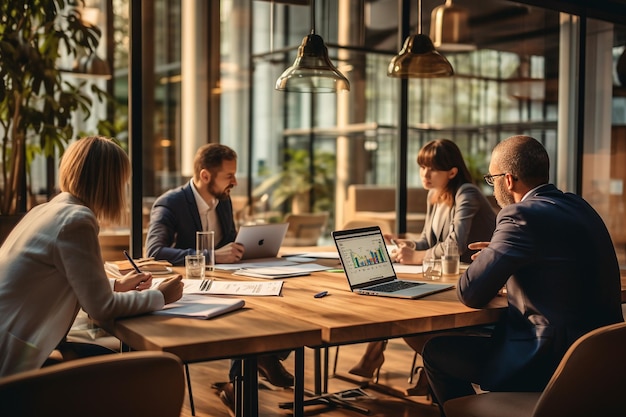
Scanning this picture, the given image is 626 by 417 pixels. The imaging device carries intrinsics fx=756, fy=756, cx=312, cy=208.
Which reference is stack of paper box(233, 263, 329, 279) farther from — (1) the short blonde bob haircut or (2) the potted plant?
(2) the potted plant

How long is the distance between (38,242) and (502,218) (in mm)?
1515

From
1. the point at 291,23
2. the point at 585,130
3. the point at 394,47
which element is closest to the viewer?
the point at 585,130

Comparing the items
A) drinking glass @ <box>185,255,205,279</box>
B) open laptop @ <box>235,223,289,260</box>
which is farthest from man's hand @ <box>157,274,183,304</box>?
open laptop @ <box>235,223,289,260</box>

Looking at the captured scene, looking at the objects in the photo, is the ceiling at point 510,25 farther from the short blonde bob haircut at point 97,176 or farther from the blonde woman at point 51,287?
the blonde woman at point 51,287

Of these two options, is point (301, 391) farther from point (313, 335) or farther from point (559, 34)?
point (559, 34)

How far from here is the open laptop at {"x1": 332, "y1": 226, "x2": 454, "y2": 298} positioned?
9.57 ft

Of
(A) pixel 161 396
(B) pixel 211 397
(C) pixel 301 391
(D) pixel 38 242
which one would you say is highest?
(D) pixel 38 242

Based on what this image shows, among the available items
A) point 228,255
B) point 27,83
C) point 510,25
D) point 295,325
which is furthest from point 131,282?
point 510,25

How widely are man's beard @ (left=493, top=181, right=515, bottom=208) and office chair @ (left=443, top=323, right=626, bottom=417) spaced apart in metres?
0.81

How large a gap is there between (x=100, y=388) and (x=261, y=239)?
2.28m

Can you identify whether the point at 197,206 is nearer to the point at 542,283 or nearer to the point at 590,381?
the point at 542,283

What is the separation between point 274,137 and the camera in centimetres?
1308

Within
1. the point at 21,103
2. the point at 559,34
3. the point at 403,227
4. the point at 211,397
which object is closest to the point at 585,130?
the point at 559,34

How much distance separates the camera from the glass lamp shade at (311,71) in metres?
3.42
